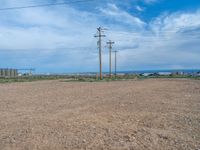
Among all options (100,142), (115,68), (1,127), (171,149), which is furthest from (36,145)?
(115,68)

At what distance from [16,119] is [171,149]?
17.8 feet

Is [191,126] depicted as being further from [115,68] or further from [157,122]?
[115,68]

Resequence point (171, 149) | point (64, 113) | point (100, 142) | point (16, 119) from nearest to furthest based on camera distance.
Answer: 1. point (171, 149)
2. point (100, 142)
3. point (16, 119)
4. point (64, 113)

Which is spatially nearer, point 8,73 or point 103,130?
point 103,130

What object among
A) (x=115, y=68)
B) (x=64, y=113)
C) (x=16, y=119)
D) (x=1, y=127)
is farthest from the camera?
(x=115, y=68)

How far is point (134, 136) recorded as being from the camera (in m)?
6.75

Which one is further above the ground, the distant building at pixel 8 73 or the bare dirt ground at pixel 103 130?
the distant building at pixel 8 73

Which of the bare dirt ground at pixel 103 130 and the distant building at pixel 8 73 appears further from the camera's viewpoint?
the distant building at pixel 8 73

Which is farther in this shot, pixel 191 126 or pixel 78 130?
pixel 191 126

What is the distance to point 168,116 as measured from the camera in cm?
942

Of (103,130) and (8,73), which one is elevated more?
(8,73)

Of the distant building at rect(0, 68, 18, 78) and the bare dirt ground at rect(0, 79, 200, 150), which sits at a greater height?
the distant building at rect(0, 68, 18, 78)

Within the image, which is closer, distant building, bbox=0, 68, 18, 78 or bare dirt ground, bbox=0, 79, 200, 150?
bare dirt ground, bbox=0, 79, 200, 150

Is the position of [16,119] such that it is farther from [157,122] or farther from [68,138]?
[157,122]
